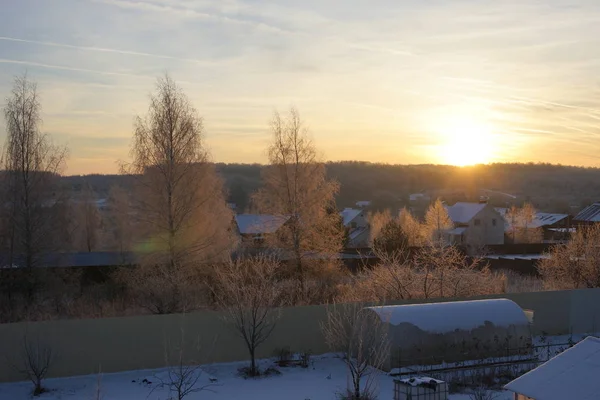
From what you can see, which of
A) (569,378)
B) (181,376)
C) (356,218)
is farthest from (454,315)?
(356,218)

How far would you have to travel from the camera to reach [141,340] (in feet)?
53.8

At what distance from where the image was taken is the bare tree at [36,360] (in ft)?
48.4

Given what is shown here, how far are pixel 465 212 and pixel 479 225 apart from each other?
8.31 ft

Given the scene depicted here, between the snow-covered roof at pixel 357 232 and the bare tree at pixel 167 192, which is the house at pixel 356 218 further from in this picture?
the bare tree at pixel 167 192

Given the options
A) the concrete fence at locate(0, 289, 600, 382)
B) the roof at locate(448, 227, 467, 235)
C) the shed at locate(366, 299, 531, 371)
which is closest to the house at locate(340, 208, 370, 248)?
the roof at locate(448, 227, 467, 235)

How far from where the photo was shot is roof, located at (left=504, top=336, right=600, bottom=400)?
912 centimetres

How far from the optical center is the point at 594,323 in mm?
22281

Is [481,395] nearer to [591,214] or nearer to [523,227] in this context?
[591,214]

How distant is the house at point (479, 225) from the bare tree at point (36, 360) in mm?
51673

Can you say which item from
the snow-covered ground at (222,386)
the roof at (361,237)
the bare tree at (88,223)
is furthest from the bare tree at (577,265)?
the bare tree at (88,223)

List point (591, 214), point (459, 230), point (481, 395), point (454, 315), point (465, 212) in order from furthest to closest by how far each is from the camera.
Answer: point (465, 212), point (591, 214), point (459, 230), point (454, 315), point (481, 395)

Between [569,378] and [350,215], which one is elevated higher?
[569,378]

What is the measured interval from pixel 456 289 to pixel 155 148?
12.7 metres

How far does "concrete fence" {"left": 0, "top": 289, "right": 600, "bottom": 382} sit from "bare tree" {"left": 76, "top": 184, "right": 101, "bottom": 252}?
40462 millimetres
